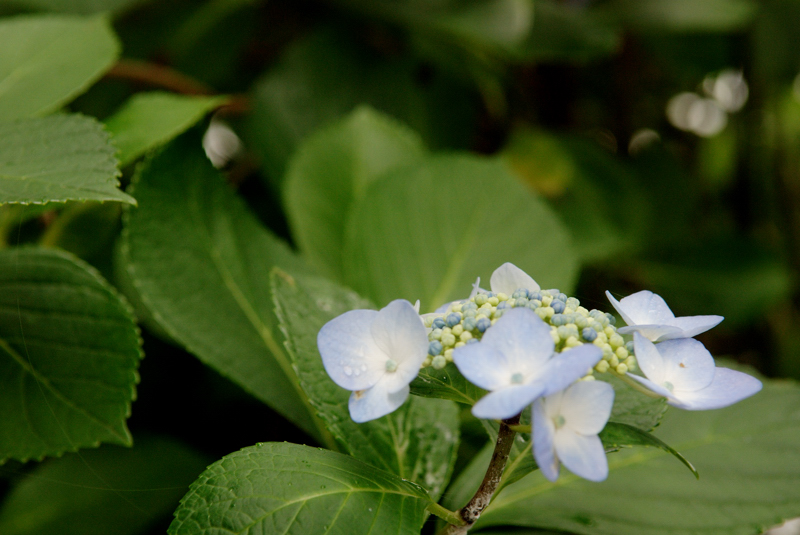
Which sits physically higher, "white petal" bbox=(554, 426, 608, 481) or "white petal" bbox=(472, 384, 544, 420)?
"white petal" bbox=(472, 384, 544, 420)

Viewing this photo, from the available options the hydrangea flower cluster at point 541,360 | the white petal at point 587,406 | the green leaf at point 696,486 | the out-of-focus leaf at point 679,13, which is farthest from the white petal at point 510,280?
the out-of-focus leaf at point 679,13

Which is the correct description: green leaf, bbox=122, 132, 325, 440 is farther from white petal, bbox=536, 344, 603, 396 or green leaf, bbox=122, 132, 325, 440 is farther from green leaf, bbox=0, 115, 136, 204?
white petal, bbox=536, 344, 603, 396

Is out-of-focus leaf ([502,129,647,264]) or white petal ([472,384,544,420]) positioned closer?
white petal ([472,384,544,420])

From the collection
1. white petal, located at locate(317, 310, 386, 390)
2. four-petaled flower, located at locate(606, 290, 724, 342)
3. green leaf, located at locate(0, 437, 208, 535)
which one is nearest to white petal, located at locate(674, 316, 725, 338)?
four-petaled flower, located at locate(606, 290, 724, 342)

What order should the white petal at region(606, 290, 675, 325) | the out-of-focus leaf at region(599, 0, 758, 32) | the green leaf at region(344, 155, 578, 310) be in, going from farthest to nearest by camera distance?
the out-of-focus leaf at region(599, 0, 758, 32), the green leaf at region(344, 155, 578, 310), the white petal at region(606, 290, 675, 325)

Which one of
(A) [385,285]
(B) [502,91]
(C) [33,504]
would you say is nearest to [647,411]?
(A) [385,285]

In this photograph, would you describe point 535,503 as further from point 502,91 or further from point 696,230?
point 696,230

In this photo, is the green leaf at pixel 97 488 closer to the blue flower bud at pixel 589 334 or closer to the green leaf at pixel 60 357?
the green leaf at pixel 60 357
